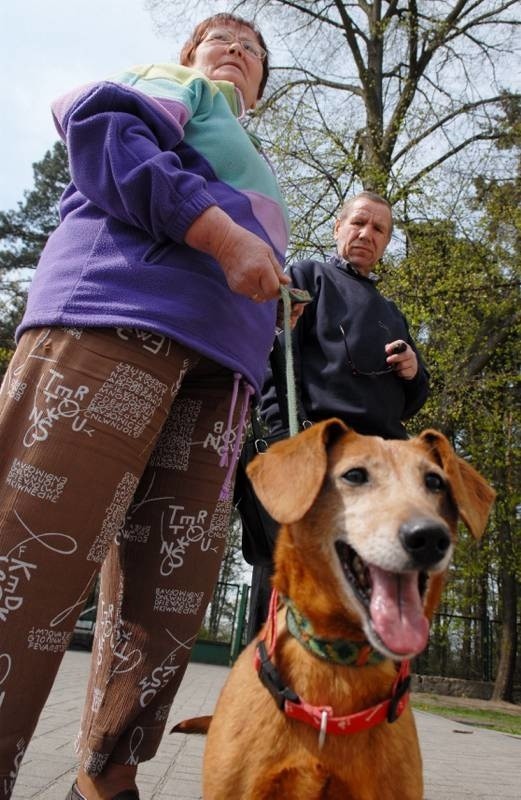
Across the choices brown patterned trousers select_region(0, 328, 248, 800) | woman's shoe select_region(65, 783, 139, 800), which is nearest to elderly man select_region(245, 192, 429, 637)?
brown patterned trousers select_region(0, 328, 248, 800)

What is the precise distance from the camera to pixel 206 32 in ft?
8.98

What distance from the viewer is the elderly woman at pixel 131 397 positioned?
190 centimetres

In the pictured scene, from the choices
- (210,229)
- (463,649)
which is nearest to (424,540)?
(210,229)

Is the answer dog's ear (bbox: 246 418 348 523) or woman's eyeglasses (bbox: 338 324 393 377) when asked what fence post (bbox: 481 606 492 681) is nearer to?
woman's eyeglasses (bbox: 338 324 393 377)

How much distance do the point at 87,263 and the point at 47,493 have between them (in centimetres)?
70

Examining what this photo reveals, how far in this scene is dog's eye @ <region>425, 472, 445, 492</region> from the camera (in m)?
2.10

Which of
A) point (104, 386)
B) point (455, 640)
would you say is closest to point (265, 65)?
point (104, 386)

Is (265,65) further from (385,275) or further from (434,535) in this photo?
(385,275)

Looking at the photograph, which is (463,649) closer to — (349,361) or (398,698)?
(349,361)

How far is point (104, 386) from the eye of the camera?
6.63 ft

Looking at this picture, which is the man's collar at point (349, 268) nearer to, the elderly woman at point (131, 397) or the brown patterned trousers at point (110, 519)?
the elderly woman at point (131, 397)

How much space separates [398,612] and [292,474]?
0.47 m

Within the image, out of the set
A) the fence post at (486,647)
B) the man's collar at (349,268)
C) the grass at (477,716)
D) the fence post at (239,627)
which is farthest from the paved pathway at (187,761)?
the fence post at (486,647)

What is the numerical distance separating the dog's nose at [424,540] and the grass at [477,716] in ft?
30.2
